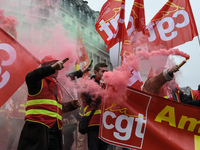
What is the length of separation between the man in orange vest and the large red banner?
2.26 feet

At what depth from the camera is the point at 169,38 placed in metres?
5.22

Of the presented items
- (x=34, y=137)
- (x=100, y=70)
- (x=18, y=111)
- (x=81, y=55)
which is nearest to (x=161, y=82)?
(x=100, y=70)

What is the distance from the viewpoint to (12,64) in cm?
368

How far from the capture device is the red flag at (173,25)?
16.7ft

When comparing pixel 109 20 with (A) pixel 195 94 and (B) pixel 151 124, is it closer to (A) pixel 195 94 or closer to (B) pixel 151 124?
(A) pixel 195 94

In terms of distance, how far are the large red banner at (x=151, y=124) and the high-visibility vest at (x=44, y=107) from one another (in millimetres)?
761

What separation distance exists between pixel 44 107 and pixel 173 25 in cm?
335

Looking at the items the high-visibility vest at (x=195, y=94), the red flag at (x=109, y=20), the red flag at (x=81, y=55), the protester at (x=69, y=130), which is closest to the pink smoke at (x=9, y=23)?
the protester at (x=69, y=130)

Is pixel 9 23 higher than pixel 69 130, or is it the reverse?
pixel 9 23

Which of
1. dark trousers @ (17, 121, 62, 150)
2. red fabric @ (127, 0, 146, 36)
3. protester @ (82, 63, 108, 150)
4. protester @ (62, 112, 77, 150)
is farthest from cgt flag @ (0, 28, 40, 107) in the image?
red fabric @ (127, 0, 146, 36)

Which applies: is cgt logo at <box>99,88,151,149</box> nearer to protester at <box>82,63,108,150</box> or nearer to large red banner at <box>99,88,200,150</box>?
large red banner at <box>99,88,200,150</box>

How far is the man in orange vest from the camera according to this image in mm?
3090

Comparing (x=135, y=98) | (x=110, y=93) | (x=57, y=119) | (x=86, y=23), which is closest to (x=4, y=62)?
Result: (x=57, y=119)

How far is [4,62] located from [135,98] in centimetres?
189
